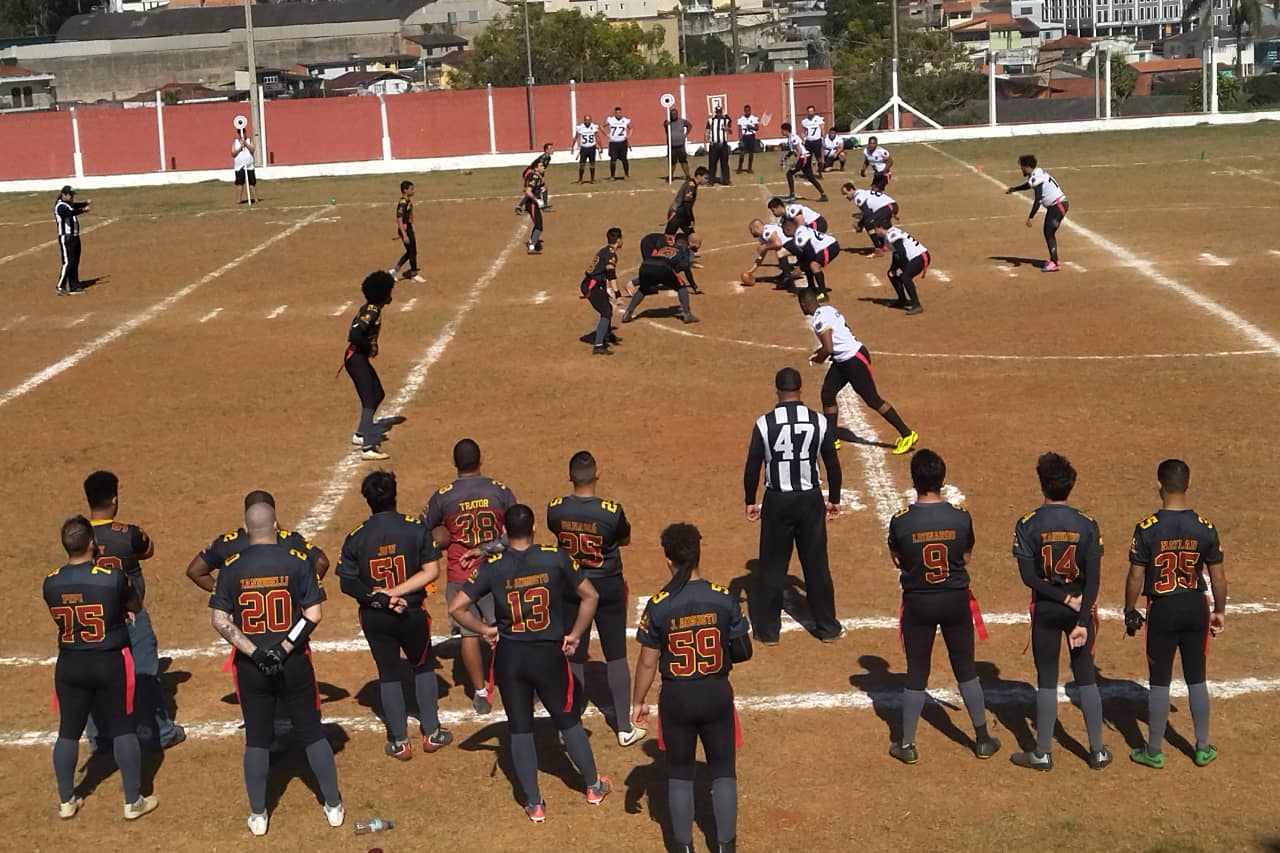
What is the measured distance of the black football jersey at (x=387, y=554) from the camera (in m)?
10.0

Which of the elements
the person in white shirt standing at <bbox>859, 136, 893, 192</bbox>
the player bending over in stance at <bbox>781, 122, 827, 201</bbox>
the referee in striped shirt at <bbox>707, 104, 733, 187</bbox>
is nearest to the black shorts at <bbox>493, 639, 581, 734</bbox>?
the person in white shirt standing at <bbox>859, 136, 893, 192</bbox>

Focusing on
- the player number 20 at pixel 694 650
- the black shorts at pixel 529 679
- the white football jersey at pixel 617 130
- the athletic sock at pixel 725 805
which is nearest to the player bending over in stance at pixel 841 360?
the black shorts at pixel 529 679

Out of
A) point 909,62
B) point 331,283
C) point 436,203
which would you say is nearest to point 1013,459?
point 331,283

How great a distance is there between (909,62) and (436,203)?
74704 mm

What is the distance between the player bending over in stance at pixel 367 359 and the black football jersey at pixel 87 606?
8086 millimetres

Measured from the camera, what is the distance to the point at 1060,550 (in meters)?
9.64

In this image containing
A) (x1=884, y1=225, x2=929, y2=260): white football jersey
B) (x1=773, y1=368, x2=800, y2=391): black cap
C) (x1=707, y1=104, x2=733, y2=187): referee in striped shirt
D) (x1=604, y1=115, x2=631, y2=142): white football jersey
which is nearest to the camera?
(x1=773, y1=368, x2=800, y2=391): black cap

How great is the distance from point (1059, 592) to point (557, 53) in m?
110

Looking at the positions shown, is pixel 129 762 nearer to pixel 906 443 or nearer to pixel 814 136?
pixel 906 443

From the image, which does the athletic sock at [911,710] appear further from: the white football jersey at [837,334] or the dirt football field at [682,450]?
the white football jersey at [837,334]

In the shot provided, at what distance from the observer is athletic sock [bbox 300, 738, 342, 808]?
941 centimetres

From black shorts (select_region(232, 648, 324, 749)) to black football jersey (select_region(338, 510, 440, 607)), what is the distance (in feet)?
2.59

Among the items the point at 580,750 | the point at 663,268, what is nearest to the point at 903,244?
the point at 663,268

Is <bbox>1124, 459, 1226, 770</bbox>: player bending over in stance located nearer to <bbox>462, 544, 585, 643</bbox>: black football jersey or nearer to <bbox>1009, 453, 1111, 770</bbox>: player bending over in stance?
<bbox>1009, 453, 1111, 770</bbox>: player bending over in stance
